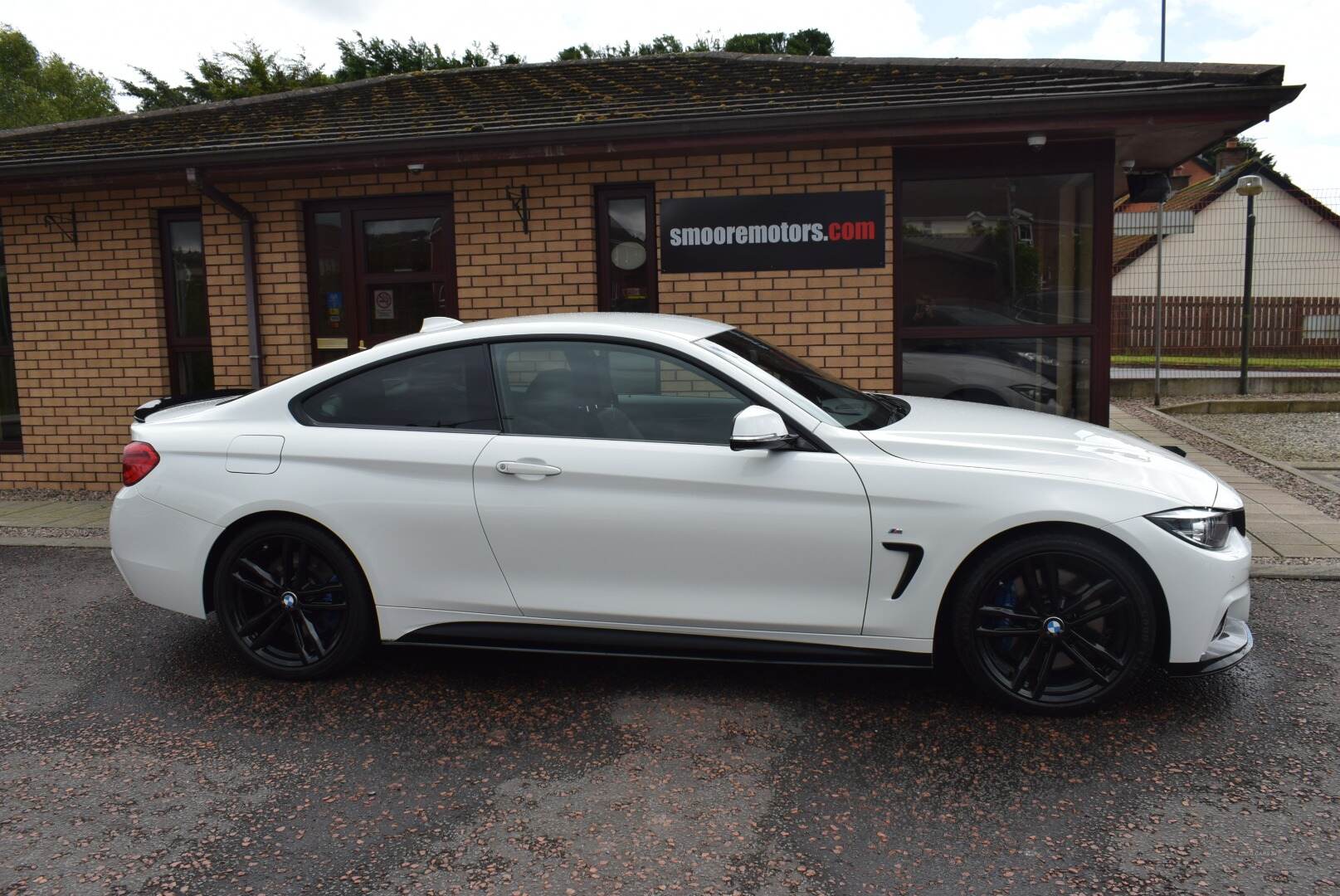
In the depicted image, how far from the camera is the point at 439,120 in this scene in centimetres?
838

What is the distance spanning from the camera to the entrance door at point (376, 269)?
8656mm

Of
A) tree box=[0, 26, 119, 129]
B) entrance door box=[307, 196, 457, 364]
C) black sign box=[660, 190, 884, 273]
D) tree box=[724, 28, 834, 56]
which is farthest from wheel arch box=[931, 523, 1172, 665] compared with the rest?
tree box=[0, 26, 119, 129]

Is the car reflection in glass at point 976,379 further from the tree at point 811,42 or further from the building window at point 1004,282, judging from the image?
the tree at point 811,42

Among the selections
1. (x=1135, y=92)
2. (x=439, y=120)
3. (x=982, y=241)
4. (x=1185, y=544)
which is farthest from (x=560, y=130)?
(x=1185, y=544)

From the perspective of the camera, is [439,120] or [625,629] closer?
[625,629]

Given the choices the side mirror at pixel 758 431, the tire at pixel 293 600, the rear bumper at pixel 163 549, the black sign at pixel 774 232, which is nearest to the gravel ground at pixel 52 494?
the rear bumper at pixel 163 549

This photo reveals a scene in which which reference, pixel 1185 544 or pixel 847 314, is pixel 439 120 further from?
pixel 1185 544

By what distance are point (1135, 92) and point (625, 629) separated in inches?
198

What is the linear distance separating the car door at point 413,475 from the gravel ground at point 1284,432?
28.3ft

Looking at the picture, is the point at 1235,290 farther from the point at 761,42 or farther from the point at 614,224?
the point at 761,42

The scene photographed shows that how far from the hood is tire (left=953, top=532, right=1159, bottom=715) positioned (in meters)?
0.27

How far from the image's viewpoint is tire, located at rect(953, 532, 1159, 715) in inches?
149

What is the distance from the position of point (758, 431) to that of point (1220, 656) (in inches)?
72.1

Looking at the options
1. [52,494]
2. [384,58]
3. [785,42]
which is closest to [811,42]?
[785,42]
